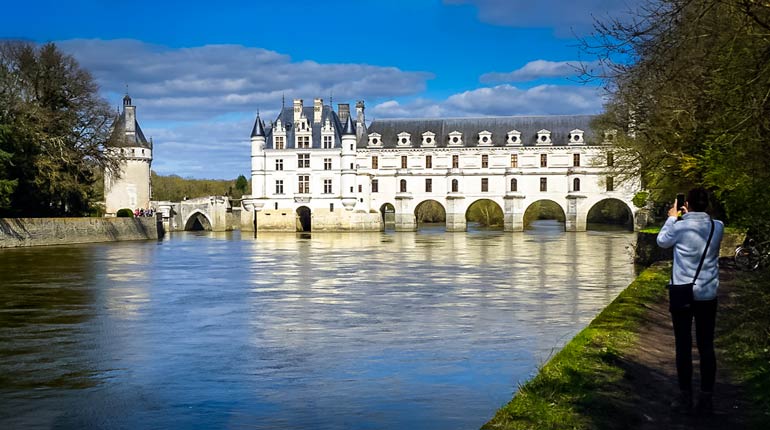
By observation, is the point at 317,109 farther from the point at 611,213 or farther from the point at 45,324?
the point at 45,324

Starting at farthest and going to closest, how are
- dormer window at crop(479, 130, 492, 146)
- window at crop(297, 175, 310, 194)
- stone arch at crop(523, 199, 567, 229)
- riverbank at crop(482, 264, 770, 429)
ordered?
stone arch at crop(523, 199, 567, 229) < window at crop(297, 175, 310, 194) < dormer window at crop(479, 130, 492, 146) < riverbank at crop(482, 264, 770, 429)

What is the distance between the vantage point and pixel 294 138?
70688mm

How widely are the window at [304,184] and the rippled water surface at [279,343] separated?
45070mm

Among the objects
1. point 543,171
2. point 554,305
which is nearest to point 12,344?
point 554,305

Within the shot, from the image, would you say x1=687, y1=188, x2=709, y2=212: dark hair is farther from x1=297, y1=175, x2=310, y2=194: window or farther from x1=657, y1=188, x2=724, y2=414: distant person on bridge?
x1=297, y1=175, x2=310, y2=194: window

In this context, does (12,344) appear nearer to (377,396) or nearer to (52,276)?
Result: (377,396)

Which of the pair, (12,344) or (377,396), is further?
(12,344)

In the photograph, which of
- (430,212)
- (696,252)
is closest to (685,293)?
(696,252)

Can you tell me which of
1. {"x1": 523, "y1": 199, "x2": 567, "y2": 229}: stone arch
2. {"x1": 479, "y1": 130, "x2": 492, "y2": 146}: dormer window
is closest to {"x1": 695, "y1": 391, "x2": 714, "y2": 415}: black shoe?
{"x1": 479, "y1": 130, "x2": 492, "y2": 146}: dormer window

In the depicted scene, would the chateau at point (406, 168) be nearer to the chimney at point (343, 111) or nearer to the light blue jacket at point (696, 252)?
the chimney at point (343, 111)

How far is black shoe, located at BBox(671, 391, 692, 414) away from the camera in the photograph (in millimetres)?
6410

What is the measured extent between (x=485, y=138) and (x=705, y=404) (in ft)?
208

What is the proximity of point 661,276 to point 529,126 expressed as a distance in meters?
53.5

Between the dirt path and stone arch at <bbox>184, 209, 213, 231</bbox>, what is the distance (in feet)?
211
